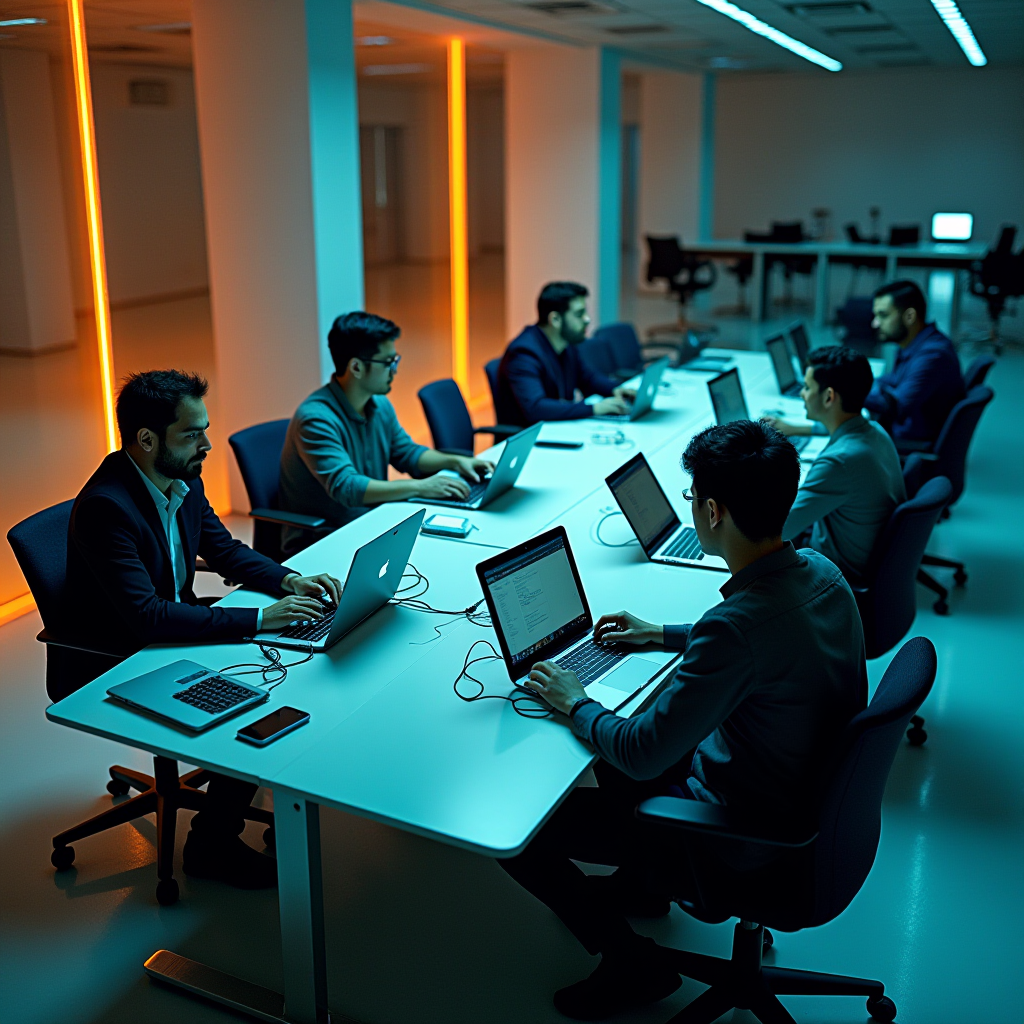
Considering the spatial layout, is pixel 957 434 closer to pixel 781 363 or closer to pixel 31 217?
pixel 781 363

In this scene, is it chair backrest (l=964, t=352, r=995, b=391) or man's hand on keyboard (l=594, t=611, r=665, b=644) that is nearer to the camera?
man's hand on keyboard (l=594, t=611, r=665, b=644)

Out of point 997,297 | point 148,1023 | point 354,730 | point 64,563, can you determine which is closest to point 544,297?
point 64,563

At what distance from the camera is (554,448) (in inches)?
183

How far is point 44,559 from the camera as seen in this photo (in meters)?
2.78

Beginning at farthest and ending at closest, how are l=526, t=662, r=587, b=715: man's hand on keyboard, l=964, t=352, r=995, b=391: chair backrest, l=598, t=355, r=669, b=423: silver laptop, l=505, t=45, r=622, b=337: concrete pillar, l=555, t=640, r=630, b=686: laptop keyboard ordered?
l=505, t=45, r=622, b=337: concrete pillar, l=964, t=352, r=995, b=391: chair backrest, l=598, t=355, r=669, b=423: silver laptop, l=555, t=640, r=630, b=686: laptop keyboard, l=526, t=662, r=587, b=715: man's hand on keyboard

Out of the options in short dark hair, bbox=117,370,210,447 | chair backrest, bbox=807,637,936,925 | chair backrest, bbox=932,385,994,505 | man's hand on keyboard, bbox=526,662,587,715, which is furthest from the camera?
chair backrest, bbox=932,385,994,505

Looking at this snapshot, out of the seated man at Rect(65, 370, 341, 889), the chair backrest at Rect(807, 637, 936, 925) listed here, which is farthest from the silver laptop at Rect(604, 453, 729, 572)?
the chair backrest at Rect(807, 637, 936, 925)

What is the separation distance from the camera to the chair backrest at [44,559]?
8.98 feet

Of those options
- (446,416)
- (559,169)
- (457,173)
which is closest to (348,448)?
(446,416)

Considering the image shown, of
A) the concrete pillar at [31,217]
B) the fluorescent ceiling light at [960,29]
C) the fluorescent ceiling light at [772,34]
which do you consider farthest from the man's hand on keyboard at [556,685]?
the fluorescent ceiling light at [960,29]

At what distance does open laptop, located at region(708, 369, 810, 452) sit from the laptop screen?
648mm

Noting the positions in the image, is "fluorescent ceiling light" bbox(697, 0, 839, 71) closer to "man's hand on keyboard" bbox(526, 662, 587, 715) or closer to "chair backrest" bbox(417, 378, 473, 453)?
Answer: "chair backrest" bbox(417, 378, 473, 453)

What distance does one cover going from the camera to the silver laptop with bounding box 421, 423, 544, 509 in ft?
12.2

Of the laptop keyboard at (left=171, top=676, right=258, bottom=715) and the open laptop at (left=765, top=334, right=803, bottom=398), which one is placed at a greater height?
the open laptop at (left=765, top=334, right=803, bottom=398)
